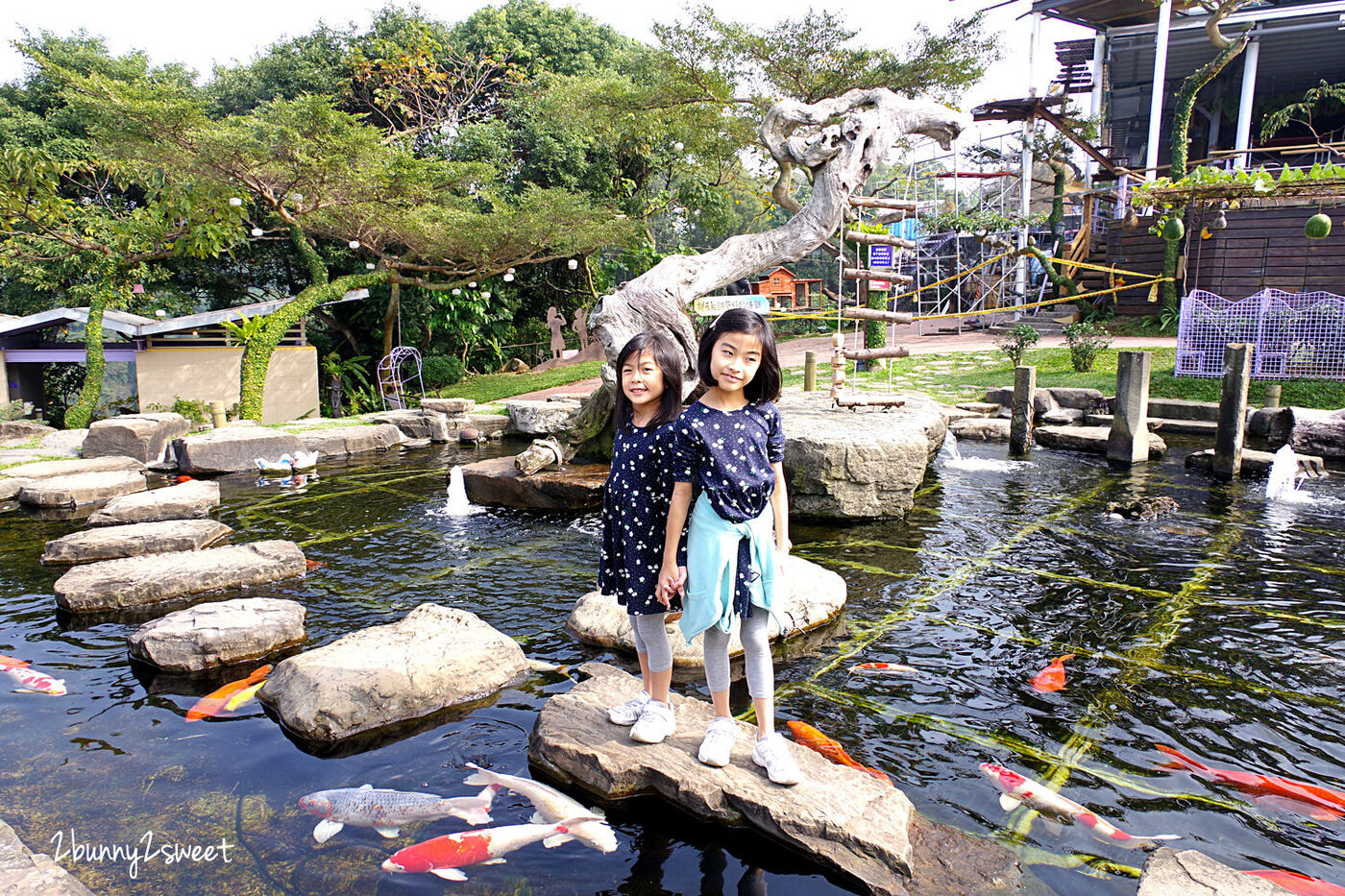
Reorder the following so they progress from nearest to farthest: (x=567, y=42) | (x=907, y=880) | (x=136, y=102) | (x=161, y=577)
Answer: (x=907, y=880) < (x=161, y=577) < (x=136, y=102) < (x=567, y=42)

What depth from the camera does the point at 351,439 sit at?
11.3 m

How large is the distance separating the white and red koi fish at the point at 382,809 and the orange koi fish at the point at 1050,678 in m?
2.62

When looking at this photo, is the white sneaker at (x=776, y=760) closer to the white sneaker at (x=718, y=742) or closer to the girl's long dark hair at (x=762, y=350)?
the white sneaker at (x=718, y=742)

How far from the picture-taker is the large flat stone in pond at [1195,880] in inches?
90.4

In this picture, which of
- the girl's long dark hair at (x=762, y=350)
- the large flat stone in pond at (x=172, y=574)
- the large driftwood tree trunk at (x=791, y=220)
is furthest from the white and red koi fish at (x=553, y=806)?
the large driftwood tree trunk at (x=791, y=220)

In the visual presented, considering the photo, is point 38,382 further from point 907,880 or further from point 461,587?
point 907,880

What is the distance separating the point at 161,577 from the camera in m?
5.14

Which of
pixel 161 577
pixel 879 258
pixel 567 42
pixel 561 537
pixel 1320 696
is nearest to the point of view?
pixel 1320 696

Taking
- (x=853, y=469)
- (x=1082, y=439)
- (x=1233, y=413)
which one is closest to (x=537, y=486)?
(x=853, y=469)

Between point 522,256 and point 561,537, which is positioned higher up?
point 522,256

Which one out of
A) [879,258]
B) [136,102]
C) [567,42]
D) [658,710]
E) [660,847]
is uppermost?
[567,42]

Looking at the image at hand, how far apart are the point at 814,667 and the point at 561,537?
2960 millimetres

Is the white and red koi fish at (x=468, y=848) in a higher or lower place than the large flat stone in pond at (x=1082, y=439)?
lower

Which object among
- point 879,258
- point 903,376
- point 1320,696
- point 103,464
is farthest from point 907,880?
point 903,376
